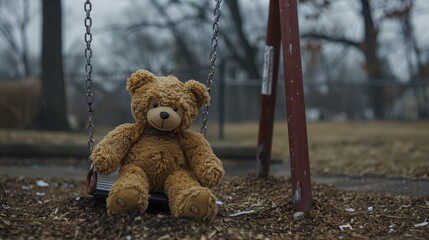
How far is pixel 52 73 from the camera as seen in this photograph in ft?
39.2

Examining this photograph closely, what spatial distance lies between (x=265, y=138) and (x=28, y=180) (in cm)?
242

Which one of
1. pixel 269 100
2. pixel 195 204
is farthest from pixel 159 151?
pixel 269 100

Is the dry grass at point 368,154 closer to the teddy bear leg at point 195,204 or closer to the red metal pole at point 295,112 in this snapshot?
the red metal pole at point 295,112

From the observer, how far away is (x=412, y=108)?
1706cm

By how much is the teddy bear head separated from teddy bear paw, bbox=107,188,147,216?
0.56 metres

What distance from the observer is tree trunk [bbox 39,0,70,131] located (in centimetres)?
1189

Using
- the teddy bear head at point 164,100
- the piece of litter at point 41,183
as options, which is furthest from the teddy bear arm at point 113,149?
the piece of litter at point 41,183

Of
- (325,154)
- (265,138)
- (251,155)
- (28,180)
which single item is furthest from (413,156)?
(28,180)

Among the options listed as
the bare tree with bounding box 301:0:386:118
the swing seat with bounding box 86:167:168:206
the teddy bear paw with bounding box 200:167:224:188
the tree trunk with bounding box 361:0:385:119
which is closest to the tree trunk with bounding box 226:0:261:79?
the bare tree with bounding box 301:0:386:118

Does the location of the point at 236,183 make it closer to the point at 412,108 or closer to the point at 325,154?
the point at 325,154

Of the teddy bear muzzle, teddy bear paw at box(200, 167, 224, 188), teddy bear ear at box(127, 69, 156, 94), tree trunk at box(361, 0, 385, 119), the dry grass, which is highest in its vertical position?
tree trunk at box(361, 0, 385, 119)

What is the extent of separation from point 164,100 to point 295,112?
3.13 ft

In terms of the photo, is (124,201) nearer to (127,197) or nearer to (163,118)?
(127,197)

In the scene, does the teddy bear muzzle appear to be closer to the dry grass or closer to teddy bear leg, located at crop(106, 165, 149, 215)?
teddy bear leg, located at crop(106, 165, 149, 215)
